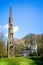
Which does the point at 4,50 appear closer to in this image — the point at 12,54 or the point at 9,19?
the point at 12,54

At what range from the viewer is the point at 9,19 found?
4500 centimetres

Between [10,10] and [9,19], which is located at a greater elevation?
[10,10]

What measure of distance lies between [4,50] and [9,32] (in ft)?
17.2

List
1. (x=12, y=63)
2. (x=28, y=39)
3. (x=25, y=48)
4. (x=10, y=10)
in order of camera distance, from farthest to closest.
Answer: (x=25, y=48) < (x=28, y=39) < (x=10, y=10) < (x=12, y=63)

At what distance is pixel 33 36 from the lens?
75.6 m

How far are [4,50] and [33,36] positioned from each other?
31.7m

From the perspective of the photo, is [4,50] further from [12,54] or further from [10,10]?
[10,10]

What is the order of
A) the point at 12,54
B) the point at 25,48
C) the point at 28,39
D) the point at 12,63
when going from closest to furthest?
1. the point at 12,63
2. the point at 12,54
3. the point at 28,39
4. the point at 25,48

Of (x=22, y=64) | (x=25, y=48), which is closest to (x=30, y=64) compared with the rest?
(x=22, y=64)

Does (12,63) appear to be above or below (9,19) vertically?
below

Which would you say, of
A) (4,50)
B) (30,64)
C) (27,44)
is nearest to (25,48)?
(27,44)

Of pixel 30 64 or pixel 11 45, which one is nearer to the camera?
pixel 30 64

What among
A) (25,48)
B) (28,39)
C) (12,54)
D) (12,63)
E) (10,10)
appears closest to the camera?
(12,63)

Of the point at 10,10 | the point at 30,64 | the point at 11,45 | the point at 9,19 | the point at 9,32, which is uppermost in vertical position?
the point at 10,10
